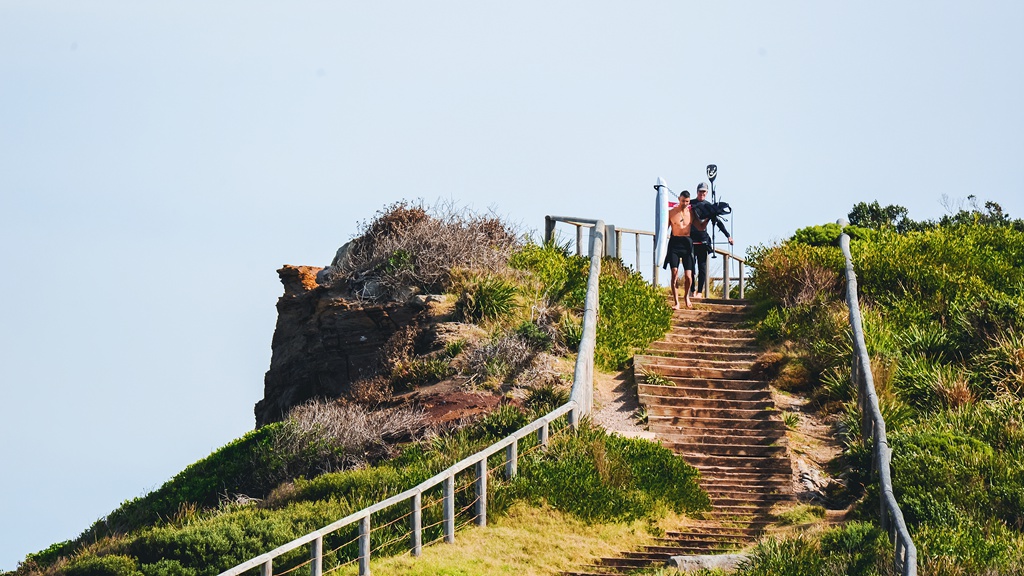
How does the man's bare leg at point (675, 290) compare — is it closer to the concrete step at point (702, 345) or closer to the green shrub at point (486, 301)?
the concrete step at point (702, 345)

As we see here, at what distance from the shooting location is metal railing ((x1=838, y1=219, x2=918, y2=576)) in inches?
639

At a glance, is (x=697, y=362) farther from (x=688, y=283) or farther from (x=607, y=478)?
(x=607, y=478)

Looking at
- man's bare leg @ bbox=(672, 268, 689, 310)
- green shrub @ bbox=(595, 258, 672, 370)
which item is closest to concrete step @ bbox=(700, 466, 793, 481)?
green shrub @ bbox=(595, 258, 672, 370)

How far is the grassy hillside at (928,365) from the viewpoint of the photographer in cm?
1834

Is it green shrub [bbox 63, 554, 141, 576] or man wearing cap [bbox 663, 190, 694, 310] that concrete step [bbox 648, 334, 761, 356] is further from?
green shrub [bbox 63, 554, 141, 576]

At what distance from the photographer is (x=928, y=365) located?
24.4 meters

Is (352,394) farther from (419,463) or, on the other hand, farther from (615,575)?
(615,575)

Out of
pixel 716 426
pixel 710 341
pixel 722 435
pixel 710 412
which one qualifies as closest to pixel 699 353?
pixel 710 341

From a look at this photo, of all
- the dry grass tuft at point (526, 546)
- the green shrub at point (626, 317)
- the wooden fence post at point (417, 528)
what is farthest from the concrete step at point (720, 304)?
the wooden fence post at point (417, 528)

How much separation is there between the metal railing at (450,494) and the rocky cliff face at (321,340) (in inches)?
173

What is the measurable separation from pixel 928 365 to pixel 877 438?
474 cm

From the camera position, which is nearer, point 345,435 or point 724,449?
point 724,449

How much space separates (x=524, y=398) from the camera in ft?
78.2

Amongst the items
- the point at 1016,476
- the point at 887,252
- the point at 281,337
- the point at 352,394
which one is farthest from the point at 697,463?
the point at 281,337
